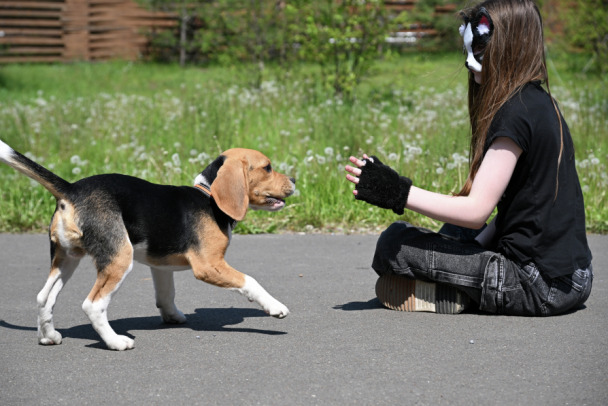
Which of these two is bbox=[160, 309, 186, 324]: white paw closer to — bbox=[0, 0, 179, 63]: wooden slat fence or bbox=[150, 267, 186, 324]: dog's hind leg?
bbox=[150, 267, 186, 324]: dog's hind leg

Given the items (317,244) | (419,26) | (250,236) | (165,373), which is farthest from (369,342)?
(419,26)

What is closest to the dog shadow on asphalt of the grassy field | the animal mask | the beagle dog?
the beagle dog

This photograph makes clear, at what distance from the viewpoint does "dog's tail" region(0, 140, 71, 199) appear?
3734mm

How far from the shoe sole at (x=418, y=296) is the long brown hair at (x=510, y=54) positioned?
797 millimetres

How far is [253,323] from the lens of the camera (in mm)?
4344

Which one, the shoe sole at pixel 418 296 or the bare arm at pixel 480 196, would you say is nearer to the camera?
the bare arm at pixel 480 196

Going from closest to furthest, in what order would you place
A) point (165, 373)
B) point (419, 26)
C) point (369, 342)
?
point (165, 373)
point (369, 342)
point (419, 26)

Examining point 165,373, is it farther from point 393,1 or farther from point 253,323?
point 393,1

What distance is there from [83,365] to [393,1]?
19.5 m

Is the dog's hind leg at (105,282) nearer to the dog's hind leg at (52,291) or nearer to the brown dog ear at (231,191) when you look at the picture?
the dog's hind leg at (52,291)

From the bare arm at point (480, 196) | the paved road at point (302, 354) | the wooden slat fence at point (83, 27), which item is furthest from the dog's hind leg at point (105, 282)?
the wooden slat fence at point (83, 27)

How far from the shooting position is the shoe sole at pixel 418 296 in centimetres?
435

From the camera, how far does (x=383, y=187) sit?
3.97 m

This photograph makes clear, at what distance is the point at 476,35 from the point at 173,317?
225 centimetres
